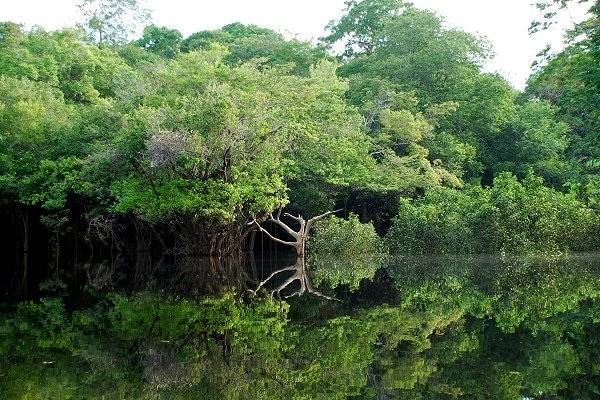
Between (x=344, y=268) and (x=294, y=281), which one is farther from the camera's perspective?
(x=344, y=268)

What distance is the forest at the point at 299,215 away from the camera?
22.1ft

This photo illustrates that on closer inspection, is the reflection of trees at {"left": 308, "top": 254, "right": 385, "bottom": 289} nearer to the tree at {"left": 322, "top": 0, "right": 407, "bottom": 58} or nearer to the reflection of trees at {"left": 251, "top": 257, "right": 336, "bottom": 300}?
the reflection of trees at {"left": 251, "top": 257, "right": 336, "bottom": 300}

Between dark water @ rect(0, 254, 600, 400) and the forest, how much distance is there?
41 millimetres

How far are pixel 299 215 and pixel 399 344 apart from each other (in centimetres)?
2094

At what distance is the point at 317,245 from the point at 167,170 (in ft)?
24.8

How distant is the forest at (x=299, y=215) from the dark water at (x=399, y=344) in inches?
1.6

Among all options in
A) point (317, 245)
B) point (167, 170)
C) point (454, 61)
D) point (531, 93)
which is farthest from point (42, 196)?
point (531, 93)

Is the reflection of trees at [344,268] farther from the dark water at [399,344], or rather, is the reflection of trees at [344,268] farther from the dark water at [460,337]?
the dark water at [399,344]

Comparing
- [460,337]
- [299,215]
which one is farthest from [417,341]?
[299,215]

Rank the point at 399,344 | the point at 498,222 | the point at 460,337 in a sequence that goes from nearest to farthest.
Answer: the point at 399,344 → the point at 460,337 → the point at 498,222

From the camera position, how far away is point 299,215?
28.4 metres

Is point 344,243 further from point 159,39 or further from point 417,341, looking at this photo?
point 159,39

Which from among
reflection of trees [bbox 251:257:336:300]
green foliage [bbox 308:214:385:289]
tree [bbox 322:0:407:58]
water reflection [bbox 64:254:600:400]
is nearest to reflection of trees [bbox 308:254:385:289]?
green foliage [bbox 308:214:385:289]

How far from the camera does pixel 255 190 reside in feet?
77.3
